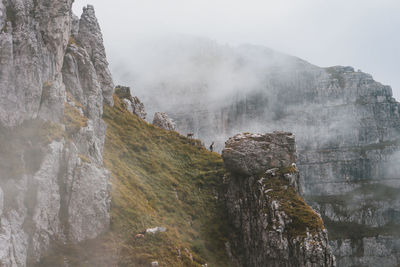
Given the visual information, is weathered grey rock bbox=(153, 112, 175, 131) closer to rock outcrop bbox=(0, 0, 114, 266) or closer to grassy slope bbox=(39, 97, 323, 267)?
grassy slope bbox=(39, 97, 323, 267)

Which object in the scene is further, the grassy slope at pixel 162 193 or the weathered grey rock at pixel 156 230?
the weathered grey rock at pixel 156 230

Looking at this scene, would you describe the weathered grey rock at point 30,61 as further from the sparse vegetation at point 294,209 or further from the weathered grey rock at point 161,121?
the weathered grey rock at point 161,121

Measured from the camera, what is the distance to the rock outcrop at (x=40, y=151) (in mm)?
32094

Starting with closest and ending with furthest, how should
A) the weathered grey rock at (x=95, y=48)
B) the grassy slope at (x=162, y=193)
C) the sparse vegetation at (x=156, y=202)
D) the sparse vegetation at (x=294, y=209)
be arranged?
the sparse vegetation at (x=156, y=202) → the grassy slope at (x=162, y=193) → the sparse vegetation at (x=294, y=209) → the weathered grey rock at (x=95, y=48)

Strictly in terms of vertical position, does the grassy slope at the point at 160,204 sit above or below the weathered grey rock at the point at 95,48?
below

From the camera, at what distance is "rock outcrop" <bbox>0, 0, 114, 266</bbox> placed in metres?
32.1

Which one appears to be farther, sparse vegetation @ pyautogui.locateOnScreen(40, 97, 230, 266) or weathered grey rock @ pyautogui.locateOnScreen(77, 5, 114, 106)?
weathered grey rock @ pyautogui.locateOnScreen(77, 5, 114, 106)

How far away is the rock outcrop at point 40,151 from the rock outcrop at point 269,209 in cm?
2742

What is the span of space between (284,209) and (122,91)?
69103 mm

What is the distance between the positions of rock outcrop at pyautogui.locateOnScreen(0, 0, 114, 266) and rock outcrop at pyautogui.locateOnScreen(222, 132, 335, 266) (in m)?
27.4

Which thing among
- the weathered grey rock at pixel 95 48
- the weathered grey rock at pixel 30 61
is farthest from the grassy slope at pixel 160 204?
the weathered grey rock at pixel 30 61

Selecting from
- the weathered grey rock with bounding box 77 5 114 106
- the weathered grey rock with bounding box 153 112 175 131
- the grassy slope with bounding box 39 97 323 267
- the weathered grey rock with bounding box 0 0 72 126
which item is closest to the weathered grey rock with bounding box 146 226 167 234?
the grassy slope with bounding box 39 97 323 267

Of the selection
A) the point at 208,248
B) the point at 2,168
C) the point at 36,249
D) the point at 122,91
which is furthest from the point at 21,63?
the point at 122,91

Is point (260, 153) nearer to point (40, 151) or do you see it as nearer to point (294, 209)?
point (294, 209)
